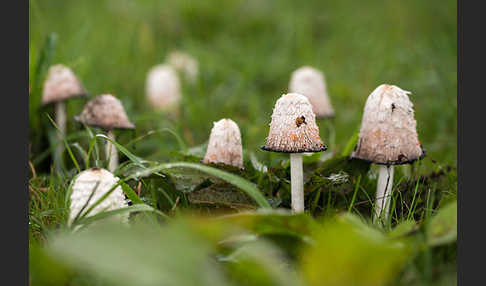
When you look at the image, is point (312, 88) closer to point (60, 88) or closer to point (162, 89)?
point (60, 88)

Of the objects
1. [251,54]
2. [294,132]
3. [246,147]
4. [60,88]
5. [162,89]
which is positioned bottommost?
[246,147]

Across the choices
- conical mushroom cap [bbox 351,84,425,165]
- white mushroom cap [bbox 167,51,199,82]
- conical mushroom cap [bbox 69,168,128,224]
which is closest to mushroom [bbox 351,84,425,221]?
conical mushroom cap [bbox 351,84,425,165]

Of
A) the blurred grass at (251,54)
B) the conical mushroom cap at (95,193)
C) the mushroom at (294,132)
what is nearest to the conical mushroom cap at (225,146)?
the mushroom at (294,132)

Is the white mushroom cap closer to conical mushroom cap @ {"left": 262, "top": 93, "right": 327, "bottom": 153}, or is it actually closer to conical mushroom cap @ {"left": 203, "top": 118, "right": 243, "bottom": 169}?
conical mushroom cap @ {"left": 203, "top": 118, "right": 243, "bottom": 169}

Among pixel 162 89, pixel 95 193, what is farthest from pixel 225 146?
pixel 162 89

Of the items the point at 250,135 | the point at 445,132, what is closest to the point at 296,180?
the point at 250,135
